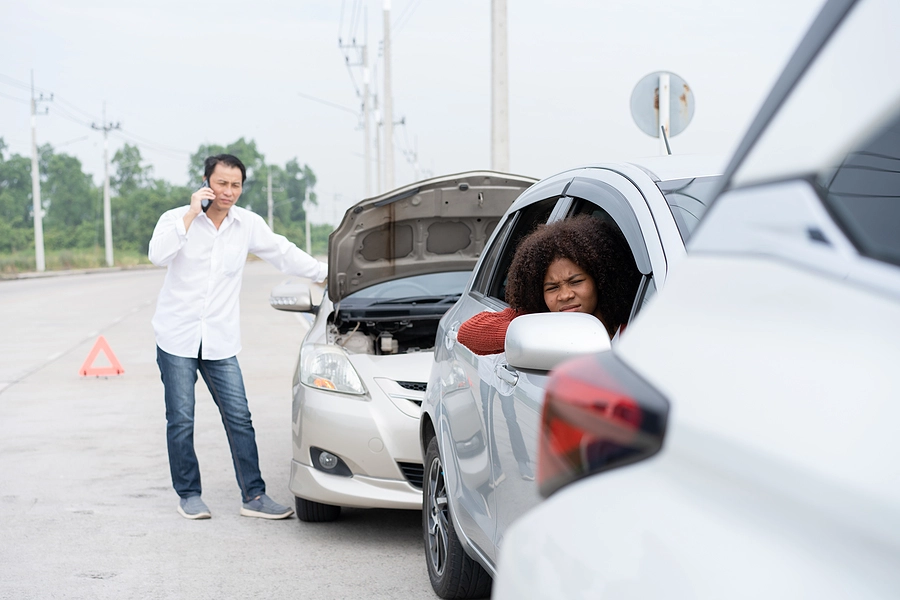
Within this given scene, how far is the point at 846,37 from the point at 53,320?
72.5 feet

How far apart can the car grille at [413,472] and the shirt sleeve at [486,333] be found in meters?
1.92

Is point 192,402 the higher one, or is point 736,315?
point 736,315

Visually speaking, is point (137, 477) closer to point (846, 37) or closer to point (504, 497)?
point (504, 497)

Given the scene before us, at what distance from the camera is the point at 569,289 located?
3.67 meters

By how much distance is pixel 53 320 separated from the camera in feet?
70.8

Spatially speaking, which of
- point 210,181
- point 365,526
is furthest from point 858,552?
point 210,181

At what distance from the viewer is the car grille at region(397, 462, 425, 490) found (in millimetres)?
5348

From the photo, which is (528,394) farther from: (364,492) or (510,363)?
(364,492)

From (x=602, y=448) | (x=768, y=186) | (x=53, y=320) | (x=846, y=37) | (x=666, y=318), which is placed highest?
(x=846, y=37)

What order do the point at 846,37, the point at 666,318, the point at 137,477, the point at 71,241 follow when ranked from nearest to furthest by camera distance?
the point at 846,37, the point at 666,318, the point at 137,477, the point at 71,241

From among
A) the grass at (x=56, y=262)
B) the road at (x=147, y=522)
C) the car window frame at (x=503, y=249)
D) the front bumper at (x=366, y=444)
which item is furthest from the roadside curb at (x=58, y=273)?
the car window frame at (x=503, y=249)

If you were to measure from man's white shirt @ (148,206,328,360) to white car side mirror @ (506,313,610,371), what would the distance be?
4.02 m

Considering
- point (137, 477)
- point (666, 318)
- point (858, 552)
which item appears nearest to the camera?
point (858, 552)

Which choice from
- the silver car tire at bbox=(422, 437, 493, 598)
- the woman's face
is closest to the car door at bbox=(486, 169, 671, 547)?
the woman's face
